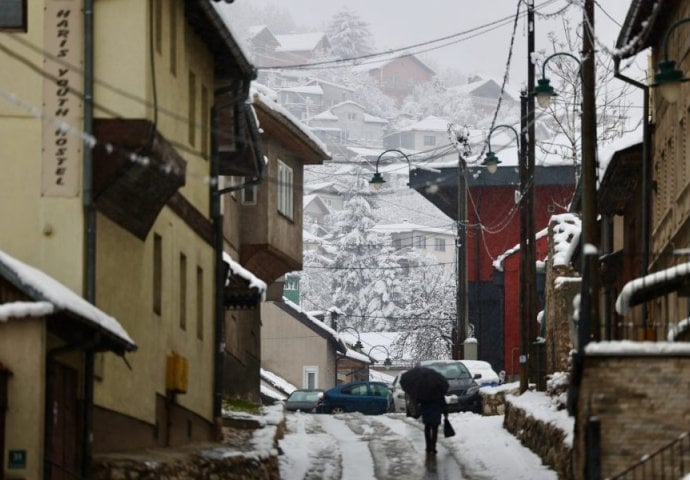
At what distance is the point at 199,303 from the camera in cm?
3341

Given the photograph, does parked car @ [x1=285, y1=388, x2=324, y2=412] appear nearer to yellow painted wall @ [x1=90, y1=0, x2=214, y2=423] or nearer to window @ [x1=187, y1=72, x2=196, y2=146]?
yellow painted wall @ [x1=90, y1=0, x2=214, y2=423]

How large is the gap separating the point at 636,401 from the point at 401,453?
40.8 feet

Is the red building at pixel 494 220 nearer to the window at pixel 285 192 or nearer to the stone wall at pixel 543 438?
the window at pixel 285 192

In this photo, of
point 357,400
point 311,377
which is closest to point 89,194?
point 357,400

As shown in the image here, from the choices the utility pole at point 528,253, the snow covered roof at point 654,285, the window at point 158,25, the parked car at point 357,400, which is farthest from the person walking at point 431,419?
the parked car at point 357,400

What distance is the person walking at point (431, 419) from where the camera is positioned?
3450 centimetres

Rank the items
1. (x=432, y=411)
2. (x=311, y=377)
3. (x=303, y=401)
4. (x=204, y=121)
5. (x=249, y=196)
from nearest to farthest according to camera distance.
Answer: (x=204, y=121), (x=432, y=411), (x=249, y=196), (x=303, y=401), (x=311, y=377)

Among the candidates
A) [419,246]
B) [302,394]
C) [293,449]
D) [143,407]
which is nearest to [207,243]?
[293,449]

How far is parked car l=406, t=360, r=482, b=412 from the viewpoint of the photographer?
1980 inches

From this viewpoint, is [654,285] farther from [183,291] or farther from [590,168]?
[183,291]

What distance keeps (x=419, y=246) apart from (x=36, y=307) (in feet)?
534

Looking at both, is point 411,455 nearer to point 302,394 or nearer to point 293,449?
point 293,449

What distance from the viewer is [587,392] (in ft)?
75.8

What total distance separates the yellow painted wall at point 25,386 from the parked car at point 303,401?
4464cm
